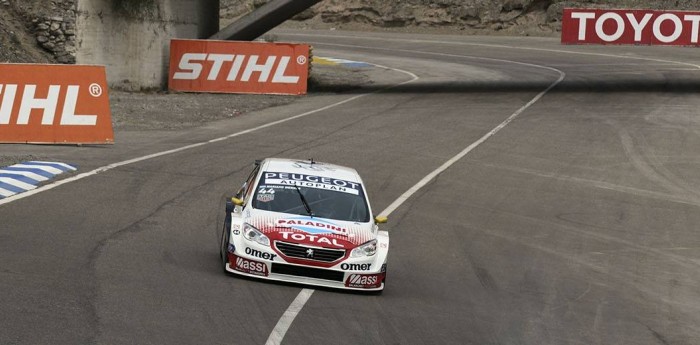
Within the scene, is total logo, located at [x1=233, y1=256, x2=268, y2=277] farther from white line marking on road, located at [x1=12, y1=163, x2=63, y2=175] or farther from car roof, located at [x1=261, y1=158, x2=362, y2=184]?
white line marking on road, located at [x1=12, y1=163, x2=63, y2=175]

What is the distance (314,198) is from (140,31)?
80.0ft

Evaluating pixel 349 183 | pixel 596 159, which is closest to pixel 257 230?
pixel 349 183

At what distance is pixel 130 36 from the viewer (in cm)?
3706

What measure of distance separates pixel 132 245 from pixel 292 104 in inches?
845

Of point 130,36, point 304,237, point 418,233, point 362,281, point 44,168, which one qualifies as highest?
point 130,36

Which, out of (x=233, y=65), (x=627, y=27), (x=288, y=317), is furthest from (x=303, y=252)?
(x=627, y=27)

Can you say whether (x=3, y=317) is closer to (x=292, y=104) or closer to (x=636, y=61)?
(x=292, y=104)

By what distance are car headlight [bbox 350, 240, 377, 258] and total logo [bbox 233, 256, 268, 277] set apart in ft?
3.27

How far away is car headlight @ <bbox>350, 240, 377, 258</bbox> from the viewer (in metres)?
13.4

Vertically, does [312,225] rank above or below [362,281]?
above

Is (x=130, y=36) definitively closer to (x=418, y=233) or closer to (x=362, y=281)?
(x=418, y=233)

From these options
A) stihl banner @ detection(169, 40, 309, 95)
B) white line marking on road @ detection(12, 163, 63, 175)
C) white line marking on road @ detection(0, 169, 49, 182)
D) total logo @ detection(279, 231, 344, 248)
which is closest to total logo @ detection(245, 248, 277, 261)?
total logo @ detection(279, 231, 344, 248)

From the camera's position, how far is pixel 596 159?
27.0 meters

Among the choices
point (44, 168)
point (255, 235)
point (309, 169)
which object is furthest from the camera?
point (44, 168)
